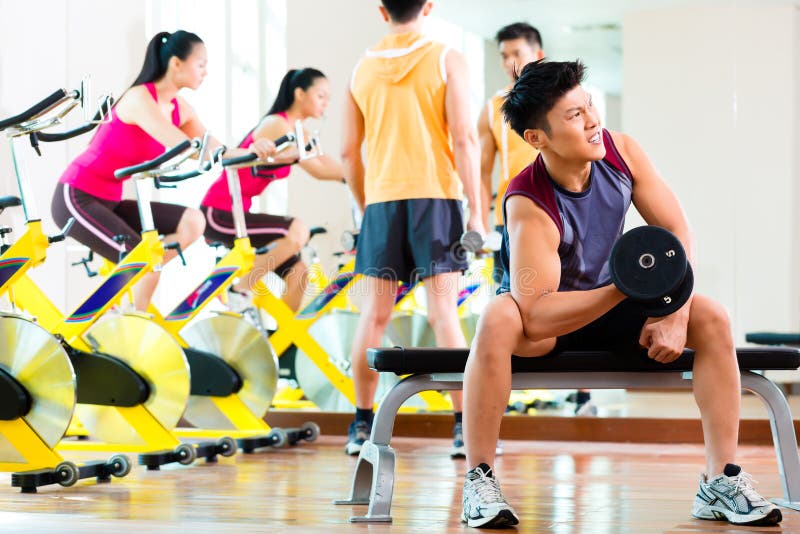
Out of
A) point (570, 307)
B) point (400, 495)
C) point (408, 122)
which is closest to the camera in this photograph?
point (570, 307)

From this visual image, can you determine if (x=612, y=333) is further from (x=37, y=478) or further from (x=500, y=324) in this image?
(x=37, y=478)

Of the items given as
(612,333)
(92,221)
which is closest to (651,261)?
(612,333)

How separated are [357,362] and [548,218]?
1.47 metres

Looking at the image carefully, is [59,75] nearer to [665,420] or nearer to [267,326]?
[267,326]

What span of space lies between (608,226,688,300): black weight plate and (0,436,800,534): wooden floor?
1.47 feet

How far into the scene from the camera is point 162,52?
143 inches

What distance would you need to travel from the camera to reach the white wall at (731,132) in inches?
244

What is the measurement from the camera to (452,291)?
348 cm

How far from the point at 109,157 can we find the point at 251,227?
80cm

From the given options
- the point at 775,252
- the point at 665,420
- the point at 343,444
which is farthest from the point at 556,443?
the point at 775,252

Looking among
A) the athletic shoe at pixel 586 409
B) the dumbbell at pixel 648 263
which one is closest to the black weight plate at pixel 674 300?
the dumbbell at pixel 648 263

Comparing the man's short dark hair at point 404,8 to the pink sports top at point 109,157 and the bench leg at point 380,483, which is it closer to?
the pink sports top at point 109,157

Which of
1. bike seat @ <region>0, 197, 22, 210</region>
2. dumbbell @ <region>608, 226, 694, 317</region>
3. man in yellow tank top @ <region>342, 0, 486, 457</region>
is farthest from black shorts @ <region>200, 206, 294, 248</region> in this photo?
dumbbell @ <region>608, 226, 694, 317</region>

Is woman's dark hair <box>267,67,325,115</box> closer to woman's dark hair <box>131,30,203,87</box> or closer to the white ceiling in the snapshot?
woman's dark hair <box>131,30,203,87</box>
